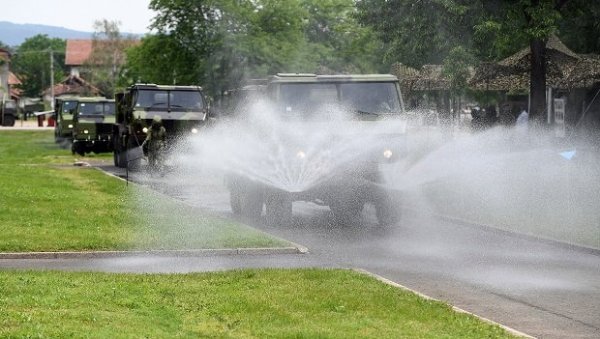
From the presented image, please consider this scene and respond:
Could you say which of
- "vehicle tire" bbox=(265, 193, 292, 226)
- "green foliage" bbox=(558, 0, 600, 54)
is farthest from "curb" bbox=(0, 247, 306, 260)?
"green foliage" bbox=(558, 0, 600, 54)

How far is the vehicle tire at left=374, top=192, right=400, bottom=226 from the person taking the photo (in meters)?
20.3

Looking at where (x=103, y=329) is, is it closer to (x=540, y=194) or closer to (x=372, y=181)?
(x=372, y=181)

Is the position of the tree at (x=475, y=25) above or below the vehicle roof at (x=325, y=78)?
above

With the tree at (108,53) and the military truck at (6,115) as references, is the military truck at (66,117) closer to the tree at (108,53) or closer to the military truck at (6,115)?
the military truck at (6,115)

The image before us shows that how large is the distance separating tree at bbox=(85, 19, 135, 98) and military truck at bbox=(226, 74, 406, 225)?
113 m

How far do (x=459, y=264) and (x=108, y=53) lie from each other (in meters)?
121

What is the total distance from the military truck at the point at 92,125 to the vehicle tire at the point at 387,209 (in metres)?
27.6

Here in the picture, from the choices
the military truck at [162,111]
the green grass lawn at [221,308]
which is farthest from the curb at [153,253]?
the military truck at [162,111]

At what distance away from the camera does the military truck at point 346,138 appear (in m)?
20.0

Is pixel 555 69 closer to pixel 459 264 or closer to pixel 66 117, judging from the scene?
pixel 459 264

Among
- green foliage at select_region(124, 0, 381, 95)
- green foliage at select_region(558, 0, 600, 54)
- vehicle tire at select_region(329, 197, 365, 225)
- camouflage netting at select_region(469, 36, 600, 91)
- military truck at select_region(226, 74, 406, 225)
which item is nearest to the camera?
military truck at select_region(226, 74, 406, 225)

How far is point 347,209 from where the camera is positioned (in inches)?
830

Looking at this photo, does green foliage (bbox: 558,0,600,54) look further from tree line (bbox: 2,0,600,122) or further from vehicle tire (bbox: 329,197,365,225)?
vehicle tire (bbox: 329,197,365,225)

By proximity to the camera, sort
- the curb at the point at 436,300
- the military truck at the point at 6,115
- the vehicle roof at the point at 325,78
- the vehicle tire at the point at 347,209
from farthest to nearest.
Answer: the military truck at the point at 6,115
the vehicle roof at the point at 325,78
the vehicle tire at the point at 347,209
the curb at the point at 436,300
